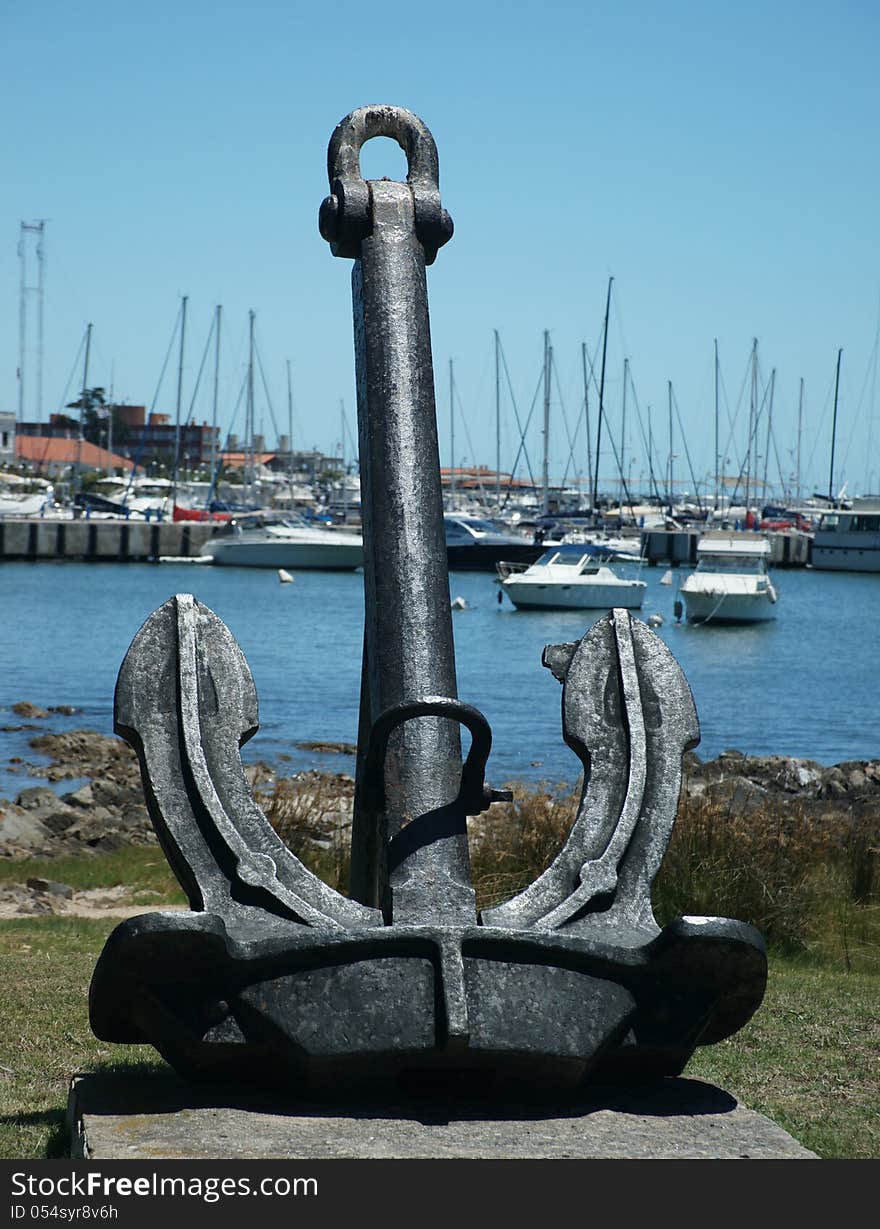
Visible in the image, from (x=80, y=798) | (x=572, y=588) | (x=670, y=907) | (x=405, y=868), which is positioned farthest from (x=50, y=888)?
(x=572, y=588)

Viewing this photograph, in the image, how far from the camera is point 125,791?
16.1 meters

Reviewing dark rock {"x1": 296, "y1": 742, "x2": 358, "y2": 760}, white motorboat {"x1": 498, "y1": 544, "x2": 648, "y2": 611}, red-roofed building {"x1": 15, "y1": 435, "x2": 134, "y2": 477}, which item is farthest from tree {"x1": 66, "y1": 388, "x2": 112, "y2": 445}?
dark rock {"x1": 296, "y1": 742, "x2": 358, "y2": 760}

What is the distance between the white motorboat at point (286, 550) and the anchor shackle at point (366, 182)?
59.3 meters

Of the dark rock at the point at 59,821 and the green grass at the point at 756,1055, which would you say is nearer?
the green grass at the point at 756,1055

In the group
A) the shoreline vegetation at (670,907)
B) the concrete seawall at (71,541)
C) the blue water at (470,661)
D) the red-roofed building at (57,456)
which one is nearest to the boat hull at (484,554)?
the blue water at (470,661)

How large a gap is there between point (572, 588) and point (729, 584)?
446cm

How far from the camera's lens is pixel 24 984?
689 cm

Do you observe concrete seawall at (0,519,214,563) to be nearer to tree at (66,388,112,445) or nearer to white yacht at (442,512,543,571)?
white yacht at (442,512,543,571)

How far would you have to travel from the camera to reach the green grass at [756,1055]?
4613mm

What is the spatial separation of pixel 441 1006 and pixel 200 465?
386 ft

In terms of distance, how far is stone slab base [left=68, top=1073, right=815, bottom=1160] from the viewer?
371cm

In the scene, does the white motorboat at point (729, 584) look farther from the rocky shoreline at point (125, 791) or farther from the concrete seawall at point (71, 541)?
the concrete seawall at point (71, 541)

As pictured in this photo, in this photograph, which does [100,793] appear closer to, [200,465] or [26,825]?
[26,825]

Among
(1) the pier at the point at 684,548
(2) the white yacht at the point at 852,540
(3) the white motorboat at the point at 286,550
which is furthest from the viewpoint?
(2) the white yacht at the point at 852,540
